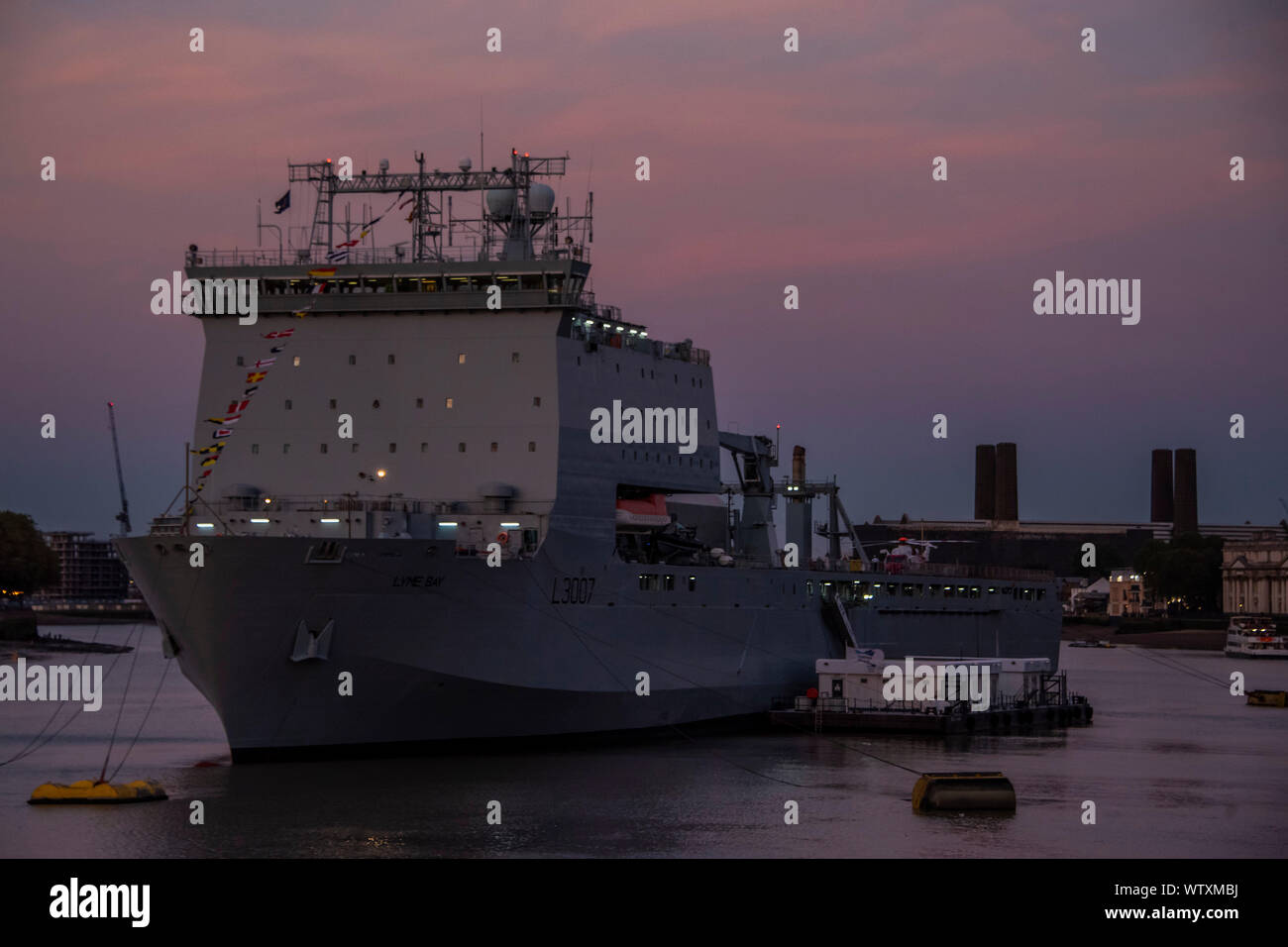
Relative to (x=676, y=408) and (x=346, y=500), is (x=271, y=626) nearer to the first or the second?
(x=346, y=500)

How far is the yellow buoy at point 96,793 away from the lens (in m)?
33.5

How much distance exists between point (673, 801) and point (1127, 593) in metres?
151

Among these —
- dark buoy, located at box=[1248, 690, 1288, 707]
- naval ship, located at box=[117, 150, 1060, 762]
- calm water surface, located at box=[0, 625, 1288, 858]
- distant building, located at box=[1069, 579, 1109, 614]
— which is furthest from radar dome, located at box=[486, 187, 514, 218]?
distant building, located at box=[1069, 579, 1109, 614]

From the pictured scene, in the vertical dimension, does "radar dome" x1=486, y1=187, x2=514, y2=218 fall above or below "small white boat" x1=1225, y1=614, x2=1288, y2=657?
above

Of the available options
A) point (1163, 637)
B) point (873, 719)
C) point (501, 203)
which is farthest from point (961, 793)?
point (1163, 637)

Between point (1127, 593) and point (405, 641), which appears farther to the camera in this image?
point (1127, 593)

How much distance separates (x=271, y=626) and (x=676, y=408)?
1390 centimetres

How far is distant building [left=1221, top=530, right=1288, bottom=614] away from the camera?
155875 mm

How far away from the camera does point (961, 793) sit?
112 feet

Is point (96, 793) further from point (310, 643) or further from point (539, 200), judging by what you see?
point (539, 200)

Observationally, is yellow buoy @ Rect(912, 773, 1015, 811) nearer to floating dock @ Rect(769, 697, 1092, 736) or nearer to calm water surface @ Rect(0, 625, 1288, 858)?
calm water surface @ Rect(0, 625, 1288, 858)

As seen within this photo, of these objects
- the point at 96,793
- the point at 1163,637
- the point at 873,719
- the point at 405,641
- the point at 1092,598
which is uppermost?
the point at 405,641

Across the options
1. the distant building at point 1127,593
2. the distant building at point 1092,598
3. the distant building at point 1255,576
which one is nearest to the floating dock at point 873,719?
the distant building at point 1255,576

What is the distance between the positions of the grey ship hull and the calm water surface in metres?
0.83
